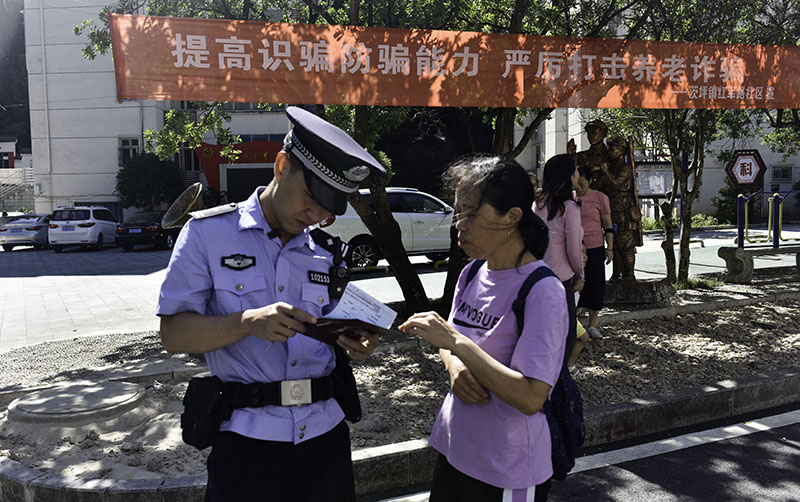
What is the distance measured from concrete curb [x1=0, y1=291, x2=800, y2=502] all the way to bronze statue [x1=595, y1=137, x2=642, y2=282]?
3.15 m

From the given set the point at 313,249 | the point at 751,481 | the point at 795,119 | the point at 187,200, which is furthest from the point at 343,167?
the point at 795,119

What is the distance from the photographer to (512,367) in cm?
202

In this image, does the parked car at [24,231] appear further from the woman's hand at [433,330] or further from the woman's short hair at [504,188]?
the woman's hand at [433,330]

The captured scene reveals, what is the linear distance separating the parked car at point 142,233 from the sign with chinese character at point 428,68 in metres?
17.2

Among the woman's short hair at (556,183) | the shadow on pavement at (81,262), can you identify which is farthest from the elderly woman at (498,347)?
the shadow on pavement at (81,262)

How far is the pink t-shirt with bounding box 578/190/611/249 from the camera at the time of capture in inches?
269

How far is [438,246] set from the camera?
595 inches

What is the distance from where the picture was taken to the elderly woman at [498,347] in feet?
6.50

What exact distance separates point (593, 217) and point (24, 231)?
2395 centimetres

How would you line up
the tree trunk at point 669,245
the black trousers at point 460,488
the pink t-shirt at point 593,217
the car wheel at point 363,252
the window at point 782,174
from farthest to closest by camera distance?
1. the window at point 782,174
2. the car wheel at point 363,252
3. the tree trunk at point 669,245
4. the pink t-shirt at point 593,217
5. the black trousers at point 460,488

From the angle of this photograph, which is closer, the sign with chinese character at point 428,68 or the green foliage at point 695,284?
the sign with chinese character at point 428,68

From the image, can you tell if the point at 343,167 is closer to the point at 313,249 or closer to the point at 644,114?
the point at 313,249

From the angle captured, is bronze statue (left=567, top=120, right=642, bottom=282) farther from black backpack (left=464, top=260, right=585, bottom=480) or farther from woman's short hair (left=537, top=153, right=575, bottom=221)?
black backpack (left=464, top=260, right=585, bottom=480)

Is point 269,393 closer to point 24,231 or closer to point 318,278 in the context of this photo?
point 318,278
